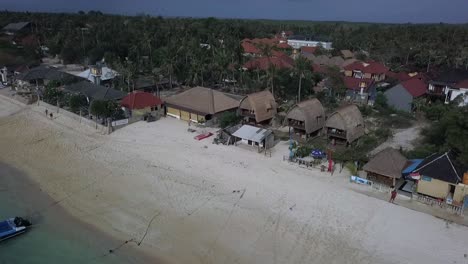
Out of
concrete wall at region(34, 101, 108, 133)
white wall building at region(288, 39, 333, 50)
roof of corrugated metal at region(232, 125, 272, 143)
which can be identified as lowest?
concrete wall at region(34, 101, 108, 133)

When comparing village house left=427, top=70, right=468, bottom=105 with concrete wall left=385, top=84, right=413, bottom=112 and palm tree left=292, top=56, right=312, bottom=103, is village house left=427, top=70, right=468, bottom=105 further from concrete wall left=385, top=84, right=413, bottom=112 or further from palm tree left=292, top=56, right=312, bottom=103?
palm tree left=292, top=56, right=312, bottom=103

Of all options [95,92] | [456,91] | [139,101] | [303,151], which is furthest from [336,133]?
[95,92]

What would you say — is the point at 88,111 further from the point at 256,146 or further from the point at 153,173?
the point at 256,146

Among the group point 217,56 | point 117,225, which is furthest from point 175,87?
point 117,225

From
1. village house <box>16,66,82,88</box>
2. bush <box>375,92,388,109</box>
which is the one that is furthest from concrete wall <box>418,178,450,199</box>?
village house <box>16,66,82,88</box>

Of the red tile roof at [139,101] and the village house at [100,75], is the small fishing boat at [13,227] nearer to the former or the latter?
the red tile roof at [139,101]

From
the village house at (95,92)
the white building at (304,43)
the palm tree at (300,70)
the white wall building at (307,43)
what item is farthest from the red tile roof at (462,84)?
the white building at (304,43)

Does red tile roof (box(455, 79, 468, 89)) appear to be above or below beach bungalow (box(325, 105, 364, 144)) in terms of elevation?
above

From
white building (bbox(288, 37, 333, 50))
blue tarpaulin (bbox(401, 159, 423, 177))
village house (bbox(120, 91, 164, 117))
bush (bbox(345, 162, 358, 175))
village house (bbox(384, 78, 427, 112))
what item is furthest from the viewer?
white building (bbox(288, 37, 333, 50))
